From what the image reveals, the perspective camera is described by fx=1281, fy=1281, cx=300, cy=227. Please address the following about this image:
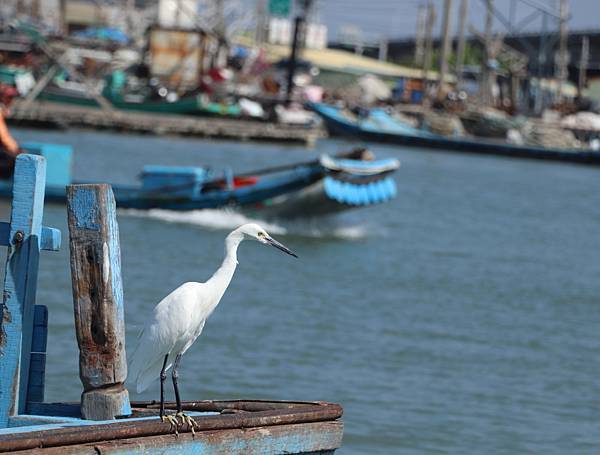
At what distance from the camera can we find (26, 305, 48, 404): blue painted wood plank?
5695 mm

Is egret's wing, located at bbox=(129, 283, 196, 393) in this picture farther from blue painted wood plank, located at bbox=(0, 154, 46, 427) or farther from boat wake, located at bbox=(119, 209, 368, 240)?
boat wake, located at bbox=(119, 209, 368, 240)

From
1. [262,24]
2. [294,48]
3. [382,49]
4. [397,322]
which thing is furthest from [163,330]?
[382,49]

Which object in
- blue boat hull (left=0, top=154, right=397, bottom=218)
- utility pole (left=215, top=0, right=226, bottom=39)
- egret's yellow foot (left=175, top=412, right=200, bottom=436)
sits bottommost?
blue boat hull (left=0, top=154, right=397, bottom=218)

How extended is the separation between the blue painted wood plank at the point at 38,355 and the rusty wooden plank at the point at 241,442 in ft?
2.76

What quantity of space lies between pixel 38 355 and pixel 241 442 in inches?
40.5

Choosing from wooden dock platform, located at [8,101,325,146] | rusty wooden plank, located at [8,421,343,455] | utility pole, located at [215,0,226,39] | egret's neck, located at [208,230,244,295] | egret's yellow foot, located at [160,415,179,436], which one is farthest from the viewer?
utility pole, located at [215,0,226,39]

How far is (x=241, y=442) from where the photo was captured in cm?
538

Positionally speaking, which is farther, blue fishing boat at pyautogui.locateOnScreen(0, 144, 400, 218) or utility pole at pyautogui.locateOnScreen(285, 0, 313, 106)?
utility pole at pyautogui.locateOnScreen(285, 0, 313, 106)

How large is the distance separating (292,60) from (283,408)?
49962 mm

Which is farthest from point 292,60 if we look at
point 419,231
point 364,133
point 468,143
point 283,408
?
point 283,408

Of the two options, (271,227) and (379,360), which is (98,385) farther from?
(271,227)

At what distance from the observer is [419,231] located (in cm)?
2631

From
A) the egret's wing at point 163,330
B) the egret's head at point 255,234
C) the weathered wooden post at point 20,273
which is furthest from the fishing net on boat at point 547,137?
the weathered wooden post at point 20,273

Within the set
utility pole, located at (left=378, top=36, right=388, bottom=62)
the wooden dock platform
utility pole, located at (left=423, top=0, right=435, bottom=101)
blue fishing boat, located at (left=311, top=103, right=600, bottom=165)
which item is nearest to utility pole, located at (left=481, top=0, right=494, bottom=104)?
utility pole, located at (left=423, top=0, right=435, bottom=101)
